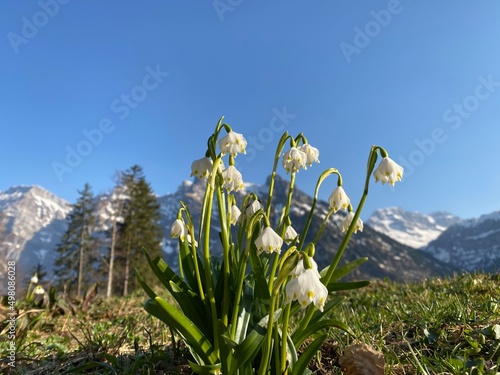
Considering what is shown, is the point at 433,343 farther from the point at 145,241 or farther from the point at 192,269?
the point at 145,241

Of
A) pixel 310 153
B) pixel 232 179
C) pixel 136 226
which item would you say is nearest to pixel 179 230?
pixel 232 179

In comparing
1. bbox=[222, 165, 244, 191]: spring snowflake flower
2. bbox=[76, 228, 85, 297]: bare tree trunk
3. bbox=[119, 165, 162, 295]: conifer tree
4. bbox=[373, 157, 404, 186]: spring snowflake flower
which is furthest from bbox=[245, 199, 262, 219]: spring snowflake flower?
bbox=[76, 228, 85, 297]: bare tree trunk

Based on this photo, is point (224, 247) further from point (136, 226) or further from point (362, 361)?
point (136, 226)

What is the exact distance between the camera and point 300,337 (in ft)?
6.73

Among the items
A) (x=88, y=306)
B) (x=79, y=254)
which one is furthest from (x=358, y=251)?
(x=88, y=306)

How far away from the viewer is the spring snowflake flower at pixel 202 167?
2105 mm

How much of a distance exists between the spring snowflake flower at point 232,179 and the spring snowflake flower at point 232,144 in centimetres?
12

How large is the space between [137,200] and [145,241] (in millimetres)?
3404

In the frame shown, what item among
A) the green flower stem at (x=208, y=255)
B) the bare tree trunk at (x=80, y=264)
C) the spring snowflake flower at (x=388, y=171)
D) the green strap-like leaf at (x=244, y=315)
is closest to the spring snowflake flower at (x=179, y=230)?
the green flower stem at (x=208, y=255)

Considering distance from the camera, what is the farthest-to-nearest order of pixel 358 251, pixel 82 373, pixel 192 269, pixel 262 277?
pixel 358 251 < pixel 82 373 < pixel 192 269 < pixel 262 277

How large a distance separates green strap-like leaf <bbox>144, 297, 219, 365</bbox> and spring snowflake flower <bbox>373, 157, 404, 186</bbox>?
4.05ft

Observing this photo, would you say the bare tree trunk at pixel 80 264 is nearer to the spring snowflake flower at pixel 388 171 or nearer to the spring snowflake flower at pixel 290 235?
the spring snowflake flower at pixel 290 235

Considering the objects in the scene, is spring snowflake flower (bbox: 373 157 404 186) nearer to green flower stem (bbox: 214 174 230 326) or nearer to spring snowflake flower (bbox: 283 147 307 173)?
spring snowflake flower (bbox: 283 147 307 173)

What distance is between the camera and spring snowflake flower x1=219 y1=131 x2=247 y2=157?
6.81ft
